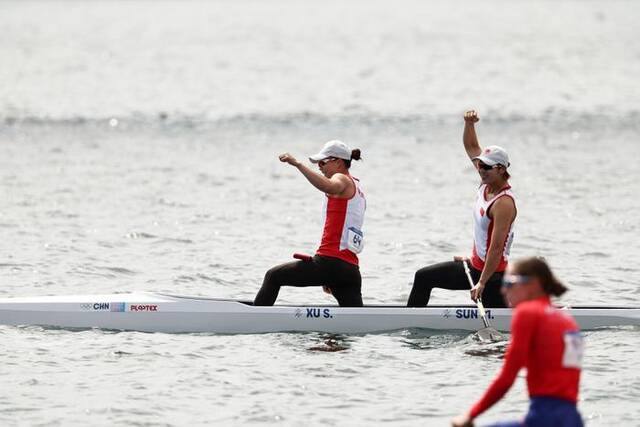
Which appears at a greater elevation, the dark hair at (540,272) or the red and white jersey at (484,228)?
the red and white jersey at (484,228)

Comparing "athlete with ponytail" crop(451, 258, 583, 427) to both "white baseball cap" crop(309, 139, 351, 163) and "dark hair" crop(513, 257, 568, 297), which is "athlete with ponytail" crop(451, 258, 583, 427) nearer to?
"dark hair" crop(513, 257, 568, 297)

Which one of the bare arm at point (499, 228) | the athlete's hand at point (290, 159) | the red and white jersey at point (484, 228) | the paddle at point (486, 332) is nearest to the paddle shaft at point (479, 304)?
the paddle at point (486, 332)

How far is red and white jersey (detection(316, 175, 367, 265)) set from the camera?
14648mm

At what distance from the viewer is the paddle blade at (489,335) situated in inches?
590

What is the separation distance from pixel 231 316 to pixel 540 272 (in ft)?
23.2

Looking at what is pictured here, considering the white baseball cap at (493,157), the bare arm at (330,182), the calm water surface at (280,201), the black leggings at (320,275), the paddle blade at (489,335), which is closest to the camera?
the calm water surface at (280,201)

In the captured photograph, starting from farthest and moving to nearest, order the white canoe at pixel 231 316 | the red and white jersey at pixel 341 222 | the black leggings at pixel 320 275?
1. the white canoe at pixel 231 316
2. the black leggings at pixel 320 275
3. the red and white jersey at pixel 341 222

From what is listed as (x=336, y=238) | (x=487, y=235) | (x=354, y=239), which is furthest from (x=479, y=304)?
(x=336, y=238)

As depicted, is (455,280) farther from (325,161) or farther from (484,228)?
(325,161)

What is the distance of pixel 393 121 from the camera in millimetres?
40938

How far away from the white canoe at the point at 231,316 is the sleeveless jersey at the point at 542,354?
5.98 meters

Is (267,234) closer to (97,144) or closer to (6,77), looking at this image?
(97,144)

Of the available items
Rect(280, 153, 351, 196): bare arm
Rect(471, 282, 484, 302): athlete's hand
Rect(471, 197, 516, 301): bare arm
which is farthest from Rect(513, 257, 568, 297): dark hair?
Rect(471, 282, 484, 302): athlete's hand

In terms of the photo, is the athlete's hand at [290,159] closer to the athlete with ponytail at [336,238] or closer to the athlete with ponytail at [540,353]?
the athlete with ponytail at [336,238]
